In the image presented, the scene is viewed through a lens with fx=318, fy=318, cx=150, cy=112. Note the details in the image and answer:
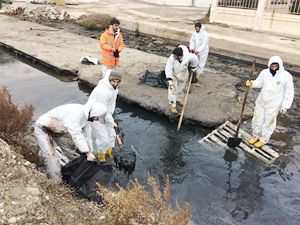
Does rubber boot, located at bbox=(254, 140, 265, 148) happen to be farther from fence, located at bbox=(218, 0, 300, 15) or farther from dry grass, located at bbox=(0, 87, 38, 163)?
fence, located at bbox=(218, 0, 300, 15)

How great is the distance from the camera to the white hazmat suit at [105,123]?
491 centimetres

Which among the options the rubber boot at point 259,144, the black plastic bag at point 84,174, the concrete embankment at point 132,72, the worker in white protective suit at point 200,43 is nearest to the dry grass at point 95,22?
the concrete embankment at point 132,72

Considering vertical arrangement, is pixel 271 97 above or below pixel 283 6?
below

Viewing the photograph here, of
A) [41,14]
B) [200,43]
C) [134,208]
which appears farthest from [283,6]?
[41,14]

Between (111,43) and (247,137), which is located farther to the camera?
(111,43)

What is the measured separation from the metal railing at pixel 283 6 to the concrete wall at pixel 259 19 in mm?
268

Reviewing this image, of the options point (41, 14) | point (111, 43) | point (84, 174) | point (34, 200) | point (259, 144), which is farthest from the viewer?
point (41, 14)

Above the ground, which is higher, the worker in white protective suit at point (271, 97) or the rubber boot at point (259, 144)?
the worker in white protective suit at point (271, 97)

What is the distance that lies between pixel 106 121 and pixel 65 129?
2.56 feet

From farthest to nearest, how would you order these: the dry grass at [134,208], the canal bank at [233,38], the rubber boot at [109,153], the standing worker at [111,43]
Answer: the canal bank at [233,38]
the standing worker at [111,43]
the rubber boot at [109,153]
the dry grass at [134,208]

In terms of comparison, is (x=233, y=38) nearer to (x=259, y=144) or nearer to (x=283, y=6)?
(x=283, y=6)

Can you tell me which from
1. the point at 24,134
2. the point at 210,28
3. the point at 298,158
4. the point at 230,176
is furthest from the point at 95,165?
the point at 210,28

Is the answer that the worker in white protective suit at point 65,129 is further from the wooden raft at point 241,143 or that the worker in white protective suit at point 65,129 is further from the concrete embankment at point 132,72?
the concrete embankment at point 132,72

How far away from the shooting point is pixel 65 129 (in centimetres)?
455
